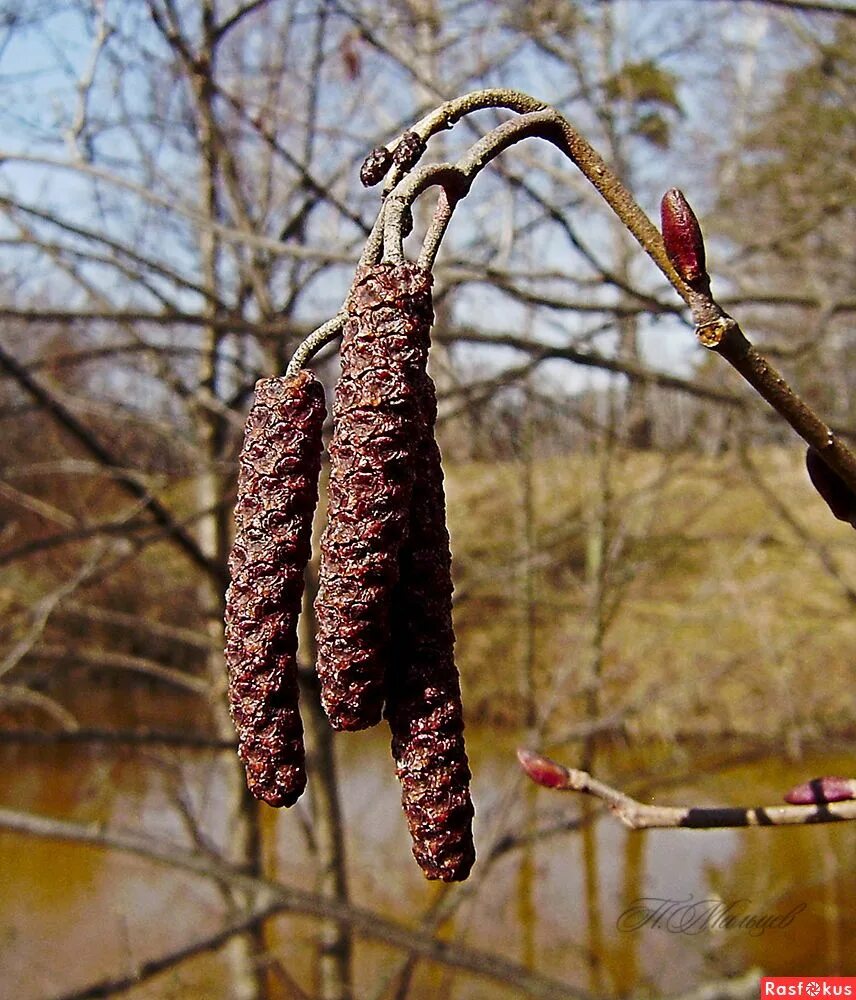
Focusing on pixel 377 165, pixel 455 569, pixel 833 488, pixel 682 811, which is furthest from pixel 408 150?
pixel 455 569

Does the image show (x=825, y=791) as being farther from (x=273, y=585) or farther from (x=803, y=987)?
(x=803, y=987)

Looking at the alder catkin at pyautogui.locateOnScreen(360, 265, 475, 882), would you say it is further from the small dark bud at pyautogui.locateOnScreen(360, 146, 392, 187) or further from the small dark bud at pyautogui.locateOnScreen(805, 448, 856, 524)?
the small dark bud at pyautogui.locateOnScreen(805, 448, 856, 524)

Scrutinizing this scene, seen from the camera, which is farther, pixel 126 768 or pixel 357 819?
pixel 126 768

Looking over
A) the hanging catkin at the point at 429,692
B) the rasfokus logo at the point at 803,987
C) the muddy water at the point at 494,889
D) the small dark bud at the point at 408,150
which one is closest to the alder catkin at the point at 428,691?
the hanging catkin at the point at 429,692

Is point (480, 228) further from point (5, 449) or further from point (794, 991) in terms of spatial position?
point (794, 991)

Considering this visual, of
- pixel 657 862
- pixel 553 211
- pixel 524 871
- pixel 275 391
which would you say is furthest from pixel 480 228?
pixel 657 862

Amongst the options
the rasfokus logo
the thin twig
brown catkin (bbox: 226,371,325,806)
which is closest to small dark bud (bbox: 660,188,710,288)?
brown catkin (bbox: 226,371,325,806)
